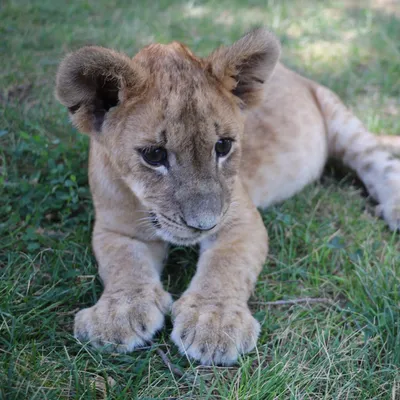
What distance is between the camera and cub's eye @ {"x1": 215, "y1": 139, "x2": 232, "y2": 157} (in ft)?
7.11

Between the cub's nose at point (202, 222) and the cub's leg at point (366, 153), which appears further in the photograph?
the cub's leg at point (366, 153)

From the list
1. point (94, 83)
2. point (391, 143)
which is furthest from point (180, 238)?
point (391, 143)

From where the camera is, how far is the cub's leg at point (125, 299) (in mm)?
1999

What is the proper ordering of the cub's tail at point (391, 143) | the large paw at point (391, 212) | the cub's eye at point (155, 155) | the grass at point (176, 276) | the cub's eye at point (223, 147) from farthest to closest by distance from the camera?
1. the cub's tail at point (391, 143)
2. the large paw at point (391, 212)
3. the cub's eye at point (223, 147)
4. the cub's eye at point (155, 155)
5. the grass at point (176, 276)

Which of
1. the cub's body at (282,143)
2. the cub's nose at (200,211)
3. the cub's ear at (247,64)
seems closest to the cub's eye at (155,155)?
the cub's nose at (200,211)

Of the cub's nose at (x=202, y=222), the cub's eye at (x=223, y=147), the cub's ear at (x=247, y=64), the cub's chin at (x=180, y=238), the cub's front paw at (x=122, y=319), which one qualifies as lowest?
the cub's front paw at (x=122, y=319)

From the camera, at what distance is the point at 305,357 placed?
78.7 inches

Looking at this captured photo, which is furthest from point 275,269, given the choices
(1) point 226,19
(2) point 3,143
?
(1) point 226,19

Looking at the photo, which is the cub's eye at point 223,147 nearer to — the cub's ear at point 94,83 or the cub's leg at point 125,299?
the cub's ear at point 94,83

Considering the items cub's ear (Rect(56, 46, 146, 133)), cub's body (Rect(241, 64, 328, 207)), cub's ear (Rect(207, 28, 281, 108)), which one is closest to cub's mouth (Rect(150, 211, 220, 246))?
cub's ear (Rect(56, 46, 146, 133))

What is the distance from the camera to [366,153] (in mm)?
3385

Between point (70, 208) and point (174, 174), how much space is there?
3.05 ft

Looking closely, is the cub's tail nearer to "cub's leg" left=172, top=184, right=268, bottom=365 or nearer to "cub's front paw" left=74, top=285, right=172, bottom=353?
"cub's leg" left=172, top=184, right=268, bottom=365

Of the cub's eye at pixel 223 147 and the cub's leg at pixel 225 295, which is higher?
the cub's eye at pixel 223 147
